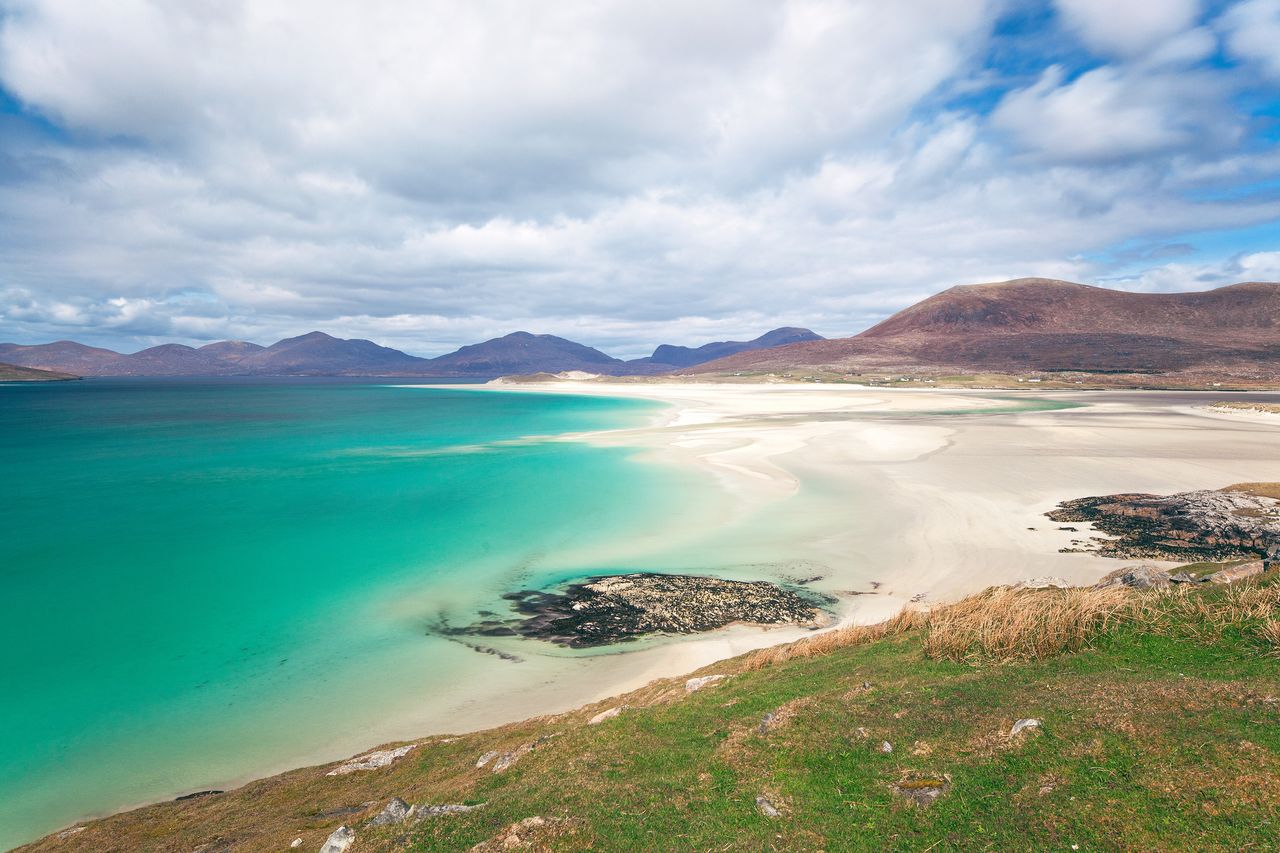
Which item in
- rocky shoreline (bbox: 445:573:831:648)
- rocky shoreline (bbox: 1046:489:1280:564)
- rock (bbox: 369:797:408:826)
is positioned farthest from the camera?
rocky shoreline (bbox: 1046:489:1280:564)

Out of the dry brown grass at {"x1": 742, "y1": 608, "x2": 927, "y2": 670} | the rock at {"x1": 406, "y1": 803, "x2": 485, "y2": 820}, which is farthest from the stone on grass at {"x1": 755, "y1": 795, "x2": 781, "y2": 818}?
the dry brown grass at {"x1": 742, "y1": 608, "x2": 927, "y2": 670}

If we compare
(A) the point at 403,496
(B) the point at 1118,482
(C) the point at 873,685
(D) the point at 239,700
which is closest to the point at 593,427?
(A) the point at 403,496

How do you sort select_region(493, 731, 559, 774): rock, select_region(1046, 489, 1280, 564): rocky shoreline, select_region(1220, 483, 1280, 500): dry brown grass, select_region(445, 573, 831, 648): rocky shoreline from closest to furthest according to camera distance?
select_region(493, 731, 559, 774): rock, select_region(445, 573, 831, 648): rocky shoreline, select_region(1046, 489, 1280, 564): rocky shoreline, select_region(1220, 483, 1280, 500): dry brown grass

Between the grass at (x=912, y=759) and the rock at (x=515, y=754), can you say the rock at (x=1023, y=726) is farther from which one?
the rock at (x=515, y=754)

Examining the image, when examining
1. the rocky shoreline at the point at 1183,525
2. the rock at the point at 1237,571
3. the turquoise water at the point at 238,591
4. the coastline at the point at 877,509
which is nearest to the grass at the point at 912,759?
the rock at the point at 1237,571

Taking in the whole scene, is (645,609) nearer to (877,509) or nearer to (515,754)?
(515,754)

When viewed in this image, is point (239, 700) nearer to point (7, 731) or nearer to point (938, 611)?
point (7, 731)

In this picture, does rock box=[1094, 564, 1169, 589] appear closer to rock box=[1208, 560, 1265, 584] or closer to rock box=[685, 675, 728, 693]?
rock box=[1208, 560, 1265, 584]
